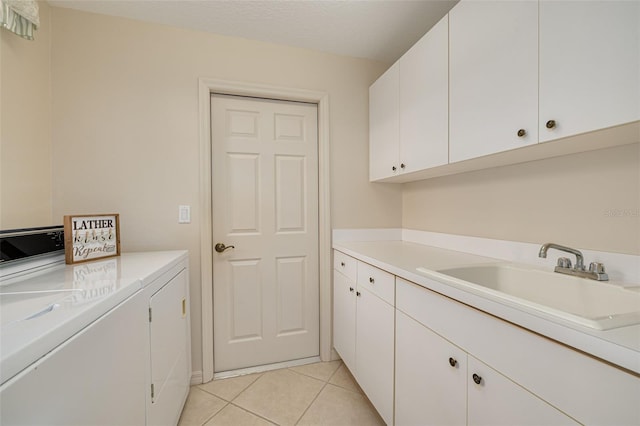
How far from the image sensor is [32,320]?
57 cm

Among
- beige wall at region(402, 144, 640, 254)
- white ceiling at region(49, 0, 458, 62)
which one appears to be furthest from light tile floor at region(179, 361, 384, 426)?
white ceiling at region(49, 0, 458, 62)

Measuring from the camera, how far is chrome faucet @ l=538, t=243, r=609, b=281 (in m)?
0.93

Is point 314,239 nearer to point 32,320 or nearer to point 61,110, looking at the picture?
point 32,320

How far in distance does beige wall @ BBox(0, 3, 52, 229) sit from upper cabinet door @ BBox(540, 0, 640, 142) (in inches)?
94.4

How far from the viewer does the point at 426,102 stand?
1.44 m

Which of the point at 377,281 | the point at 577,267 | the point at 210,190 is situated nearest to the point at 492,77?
the point at 577,267

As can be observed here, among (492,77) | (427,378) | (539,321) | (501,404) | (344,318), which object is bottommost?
(344,318)

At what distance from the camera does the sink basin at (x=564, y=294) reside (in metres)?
0.60

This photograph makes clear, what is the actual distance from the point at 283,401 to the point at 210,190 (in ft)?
4.88

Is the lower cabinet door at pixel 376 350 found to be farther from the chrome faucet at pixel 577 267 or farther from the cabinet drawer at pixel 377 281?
the chrome faucet at pixel 577 267

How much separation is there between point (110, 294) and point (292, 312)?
4.75ft

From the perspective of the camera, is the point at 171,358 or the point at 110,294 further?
the point at 171,358

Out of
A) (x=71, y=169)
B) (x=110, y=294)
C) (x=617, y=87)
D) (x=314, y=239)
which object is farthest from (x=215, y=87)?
(x=617, y=87)

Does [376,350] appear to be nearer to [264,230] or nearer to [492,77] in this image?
[264,230]
